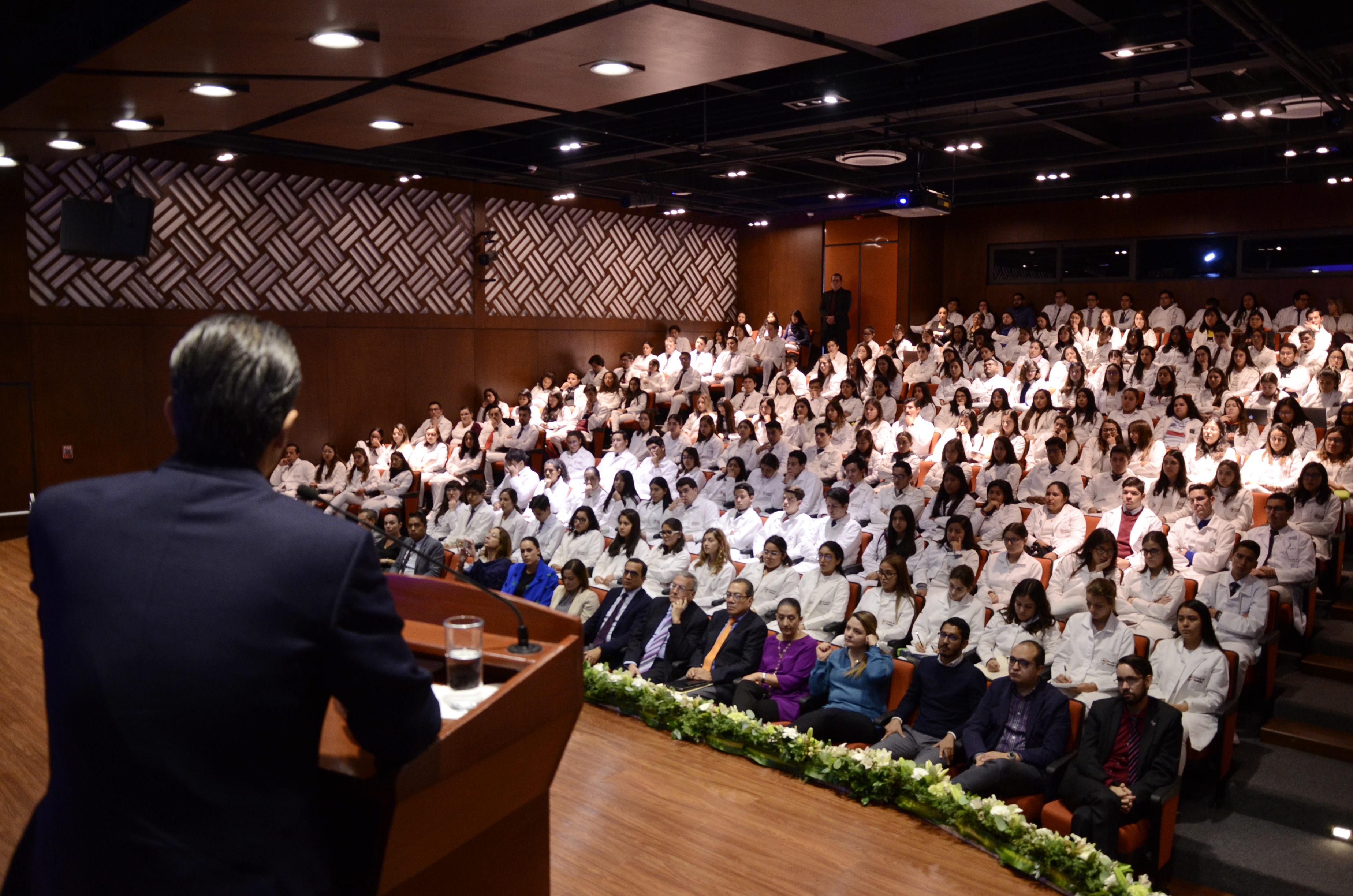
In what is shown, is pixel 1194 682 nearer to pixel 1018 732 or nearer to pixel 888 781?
pixel 1018 732

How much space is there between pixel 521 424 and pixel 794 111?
4.25m

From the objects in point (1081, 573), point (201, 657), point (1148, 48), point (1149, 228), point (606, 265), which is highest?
point (1149, 228)

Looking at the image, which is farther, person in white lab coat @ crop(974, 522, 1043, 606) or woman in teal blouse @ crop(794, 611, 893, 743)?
person in white lab coat @ crop(974, 522, 1043, 606)

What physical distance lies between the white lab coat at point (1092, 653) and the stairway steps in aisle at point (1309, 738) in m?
0.81

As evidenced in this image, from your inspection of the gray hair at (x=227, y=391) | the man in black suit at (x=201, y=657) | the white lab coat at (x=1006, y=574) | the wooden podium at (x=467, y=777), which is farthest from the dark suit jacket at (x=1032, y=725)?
the gray hair at (x=227, y=391)

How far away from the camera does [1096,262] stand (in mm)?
11055

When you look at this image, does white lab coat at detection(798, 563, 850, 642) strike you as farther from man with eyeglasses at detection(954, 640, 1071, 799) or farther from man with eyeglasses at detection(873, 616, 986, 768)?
man with eyeglasses at detection(954, 640, 1071, 799)

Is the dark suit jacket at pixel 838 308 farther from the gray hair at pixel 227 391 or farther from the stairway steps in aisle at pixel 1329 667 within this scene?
the gray hair at pixel 227 391

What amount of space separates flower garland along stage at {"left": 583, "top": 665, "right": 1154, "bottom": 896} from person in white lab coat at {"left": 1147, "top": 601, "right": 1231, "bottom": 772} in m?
0.87

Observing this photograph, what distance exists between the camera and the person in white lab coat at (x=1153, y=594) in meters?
5.04

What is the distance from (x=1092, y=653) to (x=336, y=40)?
14.1 feet

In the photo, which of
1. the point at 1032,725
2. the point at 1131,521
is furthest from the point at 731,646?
the point at 1131,521

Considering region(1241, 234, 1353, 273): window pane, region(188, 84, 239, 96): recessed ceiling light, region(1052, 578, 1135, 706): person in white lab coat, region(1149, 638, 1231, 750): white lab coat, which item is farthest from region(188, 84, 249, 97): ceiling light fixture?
region(1241, 234, 1353, 273): window pane

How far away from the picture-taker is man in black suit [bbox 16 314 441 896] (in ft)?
3.35
